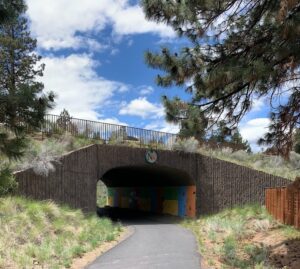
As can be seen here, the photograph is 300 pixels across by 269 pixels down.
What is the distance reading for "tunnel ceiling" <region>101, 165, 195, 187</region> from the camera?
29.4 metres

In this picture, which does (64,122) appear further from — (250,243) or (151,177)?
(250,243)

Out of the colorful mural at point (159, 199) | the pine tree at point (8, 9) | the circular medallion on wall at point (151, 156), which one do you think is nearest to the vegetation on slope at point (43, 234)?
the pine tree at point (8, 9)

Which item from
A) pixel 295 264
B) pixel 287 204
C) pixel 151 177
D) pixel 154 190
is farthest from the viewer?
pixel 154 190

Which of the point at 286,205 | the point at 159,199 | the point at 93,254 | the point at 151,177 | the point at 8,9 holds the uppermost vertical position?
the point at 8,9

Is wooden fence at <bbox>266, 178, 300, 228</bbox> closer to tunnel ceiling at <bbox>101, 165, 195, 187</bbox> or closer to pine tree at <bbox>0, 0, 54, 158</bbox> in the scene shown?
tunnel ceiling at <bbox>101, 165, 195, 187</bbox>

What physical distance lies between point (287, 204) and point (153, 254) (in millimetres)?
6922

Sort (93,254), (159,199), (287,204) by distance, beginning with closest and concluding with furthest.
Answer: (93,254), (287,204), (159,199)

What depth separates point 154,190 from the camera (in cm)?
3659

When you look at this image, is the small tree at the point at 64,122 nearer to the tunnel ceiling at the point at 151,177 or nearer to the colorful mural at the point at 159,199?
the tunnel ceiling at the point at 151,177

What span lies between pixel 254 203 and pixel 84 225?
12.6 meters

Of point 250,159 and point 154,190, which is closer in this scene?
point 250,159

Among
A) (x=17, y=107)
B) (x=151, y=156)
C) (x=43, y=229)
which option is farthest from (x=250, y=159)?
(x=17, y=107)

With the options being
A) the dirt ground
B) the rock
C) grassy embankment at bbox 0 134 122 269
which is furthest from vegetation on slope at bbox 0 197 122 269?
the rock

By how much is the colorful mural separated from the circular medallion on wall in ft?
11.0
